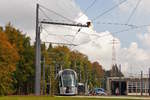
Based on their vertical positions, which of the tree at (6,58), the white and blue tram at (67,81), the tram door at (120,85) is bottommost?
the tram door at (120,85)

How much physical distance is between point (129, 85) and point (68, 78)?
2601cm

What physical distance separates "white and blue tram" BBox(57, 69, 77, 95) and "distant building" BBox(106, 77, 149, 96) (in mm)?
21127

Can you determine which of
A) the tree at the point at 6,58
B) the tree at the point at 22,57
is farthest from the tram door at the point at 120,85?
the tree at the point at 6,58

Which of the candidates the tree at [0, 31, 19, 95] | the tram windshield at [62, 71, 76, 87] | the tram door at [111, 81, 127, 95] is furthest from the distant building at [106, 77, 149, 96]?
the tree at [0, 31, 19, 95]

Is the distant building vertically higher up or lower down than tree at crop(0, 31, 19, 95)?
lower down

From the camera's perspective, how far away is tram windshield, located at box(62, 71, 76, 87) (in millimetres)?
58781

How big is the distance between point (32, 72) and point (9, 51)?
14.8 m

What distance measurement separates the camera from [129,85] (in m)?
82.2

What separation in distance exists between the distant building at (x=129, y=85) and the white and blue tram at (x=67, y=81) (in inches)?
832

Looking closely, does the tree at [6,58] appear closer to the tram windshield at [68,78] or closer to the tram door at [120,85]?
the tram windshield at [68,78]

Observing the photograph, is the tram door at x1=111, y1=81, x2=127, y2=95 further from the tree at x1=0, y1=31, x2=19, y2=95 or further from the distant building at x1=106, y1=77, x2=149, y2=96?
the tree at x1=0, y1=31, x2=19, y2=95

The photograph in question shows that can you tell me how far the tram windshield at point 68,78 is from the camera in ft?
193

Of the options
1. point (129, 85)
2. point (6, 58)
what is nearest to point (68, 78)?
point (6, 58)

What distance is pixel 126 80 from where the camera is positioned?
82438mm
